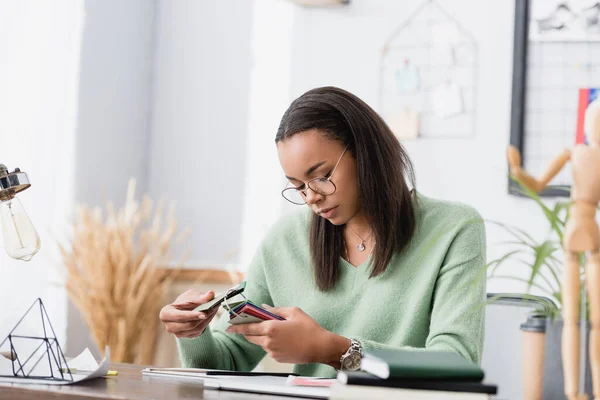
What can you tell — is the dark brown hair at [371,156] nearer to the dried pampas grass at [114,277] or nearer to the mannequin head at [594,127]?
the mannequin head at [594,127]

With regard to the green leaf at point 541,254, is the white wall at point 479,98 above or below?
above

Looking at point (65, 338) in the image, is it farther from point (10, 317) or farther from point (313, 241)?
point (313, 241)

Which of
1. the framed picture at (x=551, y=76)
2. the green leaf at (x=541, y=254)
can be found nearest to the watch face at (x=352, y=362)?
the green leaf at (x=541, y=254)

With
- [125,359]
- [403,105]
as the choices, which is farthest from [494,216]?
[125,359]

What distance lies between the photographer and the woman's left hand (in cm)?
142

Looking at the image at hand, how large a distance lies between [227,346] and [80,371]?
0.41 m

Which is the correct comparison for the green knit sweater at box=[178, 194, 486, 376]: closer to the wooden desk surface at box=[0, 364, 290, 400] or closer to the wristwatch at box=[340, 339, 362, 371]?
the wristwatch at box=[340, 339, 362, 371]

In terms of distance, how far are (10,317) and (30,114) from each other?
675 mm

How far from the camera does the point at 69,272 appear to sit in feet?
9.18

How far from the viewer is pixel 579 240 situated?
100 cm

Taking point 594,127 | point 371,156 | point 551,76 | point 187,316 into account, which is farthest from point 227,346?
point 551,76

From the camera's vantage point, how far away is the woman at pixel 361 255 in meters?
1.66

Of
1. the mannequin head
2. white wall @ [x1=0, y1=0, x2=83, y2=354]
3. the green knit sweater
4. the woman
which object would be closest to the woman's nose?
the woman

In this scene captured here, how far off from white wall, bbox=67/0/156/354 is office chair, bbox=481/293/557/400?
167cm
